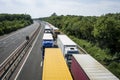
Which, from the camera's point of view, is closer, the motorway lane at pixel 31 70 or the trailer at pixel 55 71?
the trailer at pixel 55 71

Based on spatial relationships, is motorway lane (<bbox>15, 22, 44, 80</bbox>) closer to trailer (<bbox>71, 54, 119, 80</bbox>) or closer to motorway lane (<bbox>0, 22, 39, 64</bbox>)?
motorway lane (<bbox>0, 22, 39, 64</bbox>)

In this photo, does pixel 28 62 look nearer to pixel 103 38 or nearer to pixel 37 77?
pixel 37 77

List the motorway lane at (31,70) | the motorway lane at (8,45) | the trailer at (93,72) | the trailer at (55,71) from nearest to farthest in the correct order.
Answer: the trailer at (93,72) < the trailer at (55,71) < the motorway lane at (31,70) < the motorway lane at (8,45)

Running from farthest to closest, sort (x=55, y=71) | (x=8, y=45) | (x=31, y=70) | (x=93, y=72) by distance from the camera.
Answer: (x=8, y=45) < (x=31, y=70) < (x=55, y=71) < (x=93, y=72)

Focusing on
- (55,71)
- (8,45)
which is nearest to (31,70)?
(55,71)

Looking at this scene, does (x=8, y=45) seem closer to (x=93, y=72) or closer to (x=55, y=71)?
(x=55, y=71)

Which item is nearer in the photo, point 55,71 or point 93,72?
point 93,72

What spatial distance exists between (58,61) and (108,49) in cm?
2784

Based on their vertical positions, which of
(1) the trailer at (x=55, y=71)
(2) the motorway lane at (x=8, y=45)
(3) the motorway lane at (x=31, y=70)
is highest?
(1) the trailer at (x=55, y=71)

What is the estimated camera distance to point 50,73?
18594 mm

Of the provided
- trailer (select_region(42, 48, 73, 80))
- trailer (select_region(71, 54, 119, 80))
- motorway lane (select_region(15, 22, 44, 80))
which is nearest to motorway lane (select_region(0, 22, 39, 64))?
motorway lane (select_region(15, 22, 44, 80))

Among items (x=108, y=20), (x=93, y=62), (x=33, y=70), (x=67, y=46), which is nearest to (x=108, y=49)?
(x=108, y=20)

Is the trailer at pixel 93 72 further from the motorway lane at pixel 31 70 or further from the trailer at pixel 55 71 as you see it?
the motorway lane at pixel 31 70

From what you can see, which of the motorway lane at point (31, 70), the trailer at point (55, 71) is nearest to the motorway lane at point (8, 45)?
the motorway lane at point (31, 70)
